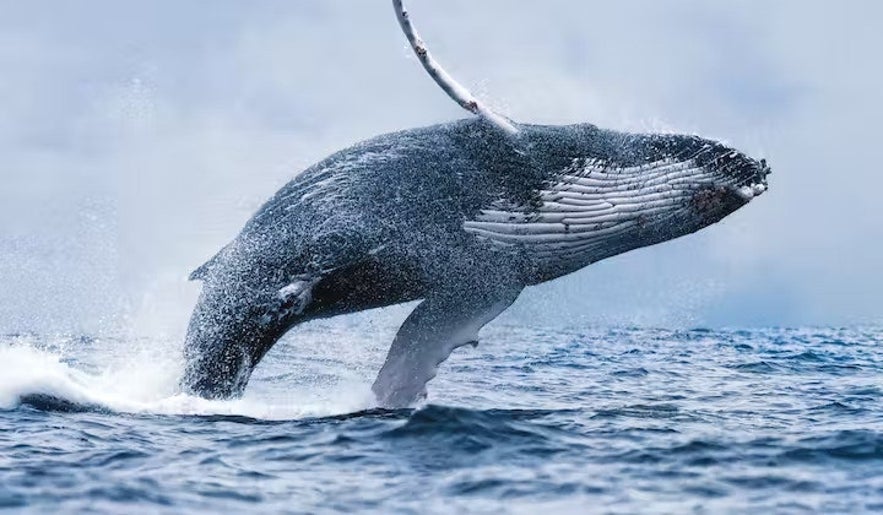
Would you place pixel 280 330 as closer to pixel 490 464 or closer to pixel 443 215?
pixel 443 215

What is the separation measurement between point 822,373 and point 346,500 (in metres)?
15.5

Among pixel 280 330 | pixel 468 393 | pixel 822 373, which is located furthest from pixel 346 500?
pixel 822 373

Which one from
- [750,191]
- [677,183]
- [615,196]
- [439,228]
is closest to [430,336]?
[439,228]

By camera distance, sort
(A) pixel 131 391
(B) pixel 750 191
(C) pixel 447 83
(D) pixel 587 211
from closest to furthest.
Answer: (C) pixel 447 83 → (D) pixel 587 211 → (A) pixel 131 391 → (B) pixel 750 191

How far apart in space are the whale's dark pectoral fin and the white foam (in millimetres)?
382

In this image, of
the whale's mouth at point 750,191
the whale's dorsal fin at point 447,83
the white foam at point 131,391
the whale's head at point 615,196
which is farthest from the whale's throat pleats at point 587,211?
the white foam at point 131,391

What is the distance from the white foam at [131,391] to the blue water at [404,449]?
0.02 metres

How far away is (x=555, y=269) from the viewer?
1146 centimetres

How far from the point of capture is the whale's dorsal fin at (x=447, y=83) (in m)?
10.3

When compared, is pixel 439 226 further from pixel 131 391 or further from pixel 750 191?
pixel 131 391

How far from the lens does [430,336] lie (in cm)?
1132

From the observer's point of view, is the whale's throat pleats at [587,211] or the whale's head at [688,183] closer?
the whale's throat pleats at [587,211]

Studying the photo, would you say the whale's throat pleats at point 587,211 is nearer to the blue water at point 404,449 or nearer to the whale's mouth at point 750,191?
the whale's mouth at point 750,191

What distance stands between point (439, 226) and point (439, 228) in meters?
0.02
